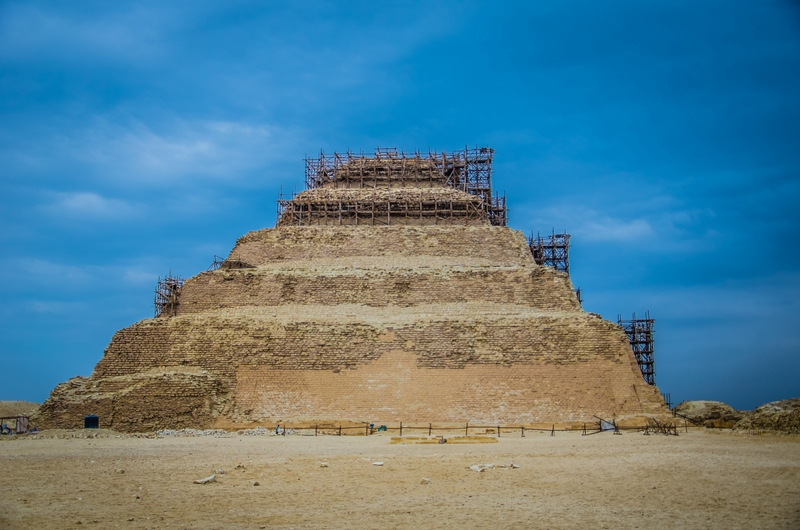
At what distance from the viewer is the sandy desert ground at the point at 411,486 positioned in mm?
9039

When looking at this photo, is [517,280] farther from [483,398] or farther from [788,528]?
[788,528]

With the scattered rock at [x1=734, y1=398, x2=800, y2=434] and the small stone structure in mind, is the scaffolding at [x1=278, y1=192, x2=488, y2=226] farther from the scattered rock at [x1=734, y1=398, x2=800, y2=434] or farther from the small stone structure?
the scattered rock at [x1=734, y1=398, x2=800, y2=434]

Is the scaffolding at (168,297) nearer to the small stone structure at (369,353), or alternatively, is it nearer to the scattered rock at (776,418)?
the small stone structure at (369,353)

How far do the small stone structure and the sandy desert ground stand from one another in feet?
22.3

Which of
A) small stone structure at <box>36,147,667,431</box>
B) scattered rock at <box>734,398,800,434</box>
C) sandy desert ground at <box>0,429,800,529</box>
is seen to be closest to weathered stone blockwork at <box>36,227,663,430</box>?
small stone structure at <box>36,147,667,431</box>

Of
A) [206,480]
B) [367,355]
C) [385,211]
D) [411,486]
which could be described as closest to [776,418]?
[411,486]

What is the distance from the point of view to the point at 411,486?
1180cm

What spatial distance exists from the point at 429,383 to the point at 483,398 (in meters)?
1.99

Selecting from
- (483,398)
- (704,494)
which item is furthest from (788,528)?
(483,398)

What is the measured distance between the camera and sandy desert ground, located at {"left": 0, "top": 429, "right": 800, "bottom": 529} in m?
9.04

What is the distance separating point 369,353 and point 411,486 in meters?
15.6

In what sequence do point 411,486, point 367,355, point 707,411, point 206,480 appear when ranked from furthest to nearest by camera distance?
point 707,411 → point 367,355 → point 206,480 → point 411,486

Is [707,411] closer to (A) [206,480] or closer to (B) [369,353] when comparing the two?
(B) [369,353]

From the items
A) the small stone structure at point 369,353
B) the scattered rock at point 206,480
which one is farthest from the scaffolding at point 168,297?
the scattered rock at point 206,480
